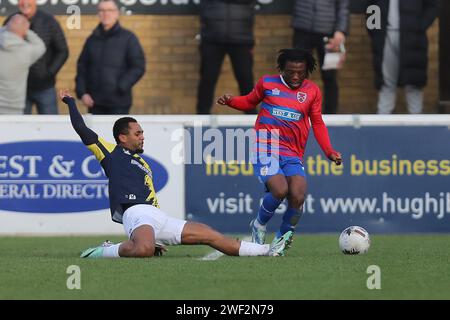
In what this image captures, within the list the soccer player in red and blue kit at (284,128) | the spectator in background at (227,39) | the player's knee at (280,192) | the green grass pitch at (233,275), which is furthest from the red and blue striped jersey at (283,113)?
the spectator in background at (227,39)

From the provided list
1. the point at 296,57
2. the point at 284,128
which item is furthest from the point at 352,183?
the point at 296,57

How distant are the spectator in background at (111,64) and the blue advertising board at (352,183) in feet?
4.17

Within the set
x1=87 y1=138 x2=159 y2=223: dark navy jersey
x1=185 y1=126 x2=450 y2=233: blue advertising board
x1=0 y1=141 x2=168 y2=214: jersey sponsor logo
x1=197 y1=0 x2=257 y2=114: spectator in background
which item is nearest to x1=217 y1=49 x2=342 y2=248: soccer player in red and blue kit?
x1=87 y1=138 x2=159 y2=223: dark navy jersey

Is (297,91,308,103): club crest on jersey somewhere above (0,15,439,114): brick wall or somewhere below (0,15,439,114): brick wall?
below

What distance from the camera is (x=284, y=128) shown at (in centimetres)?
1202

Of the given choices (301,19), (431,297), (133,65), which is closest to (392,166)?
(301,19)

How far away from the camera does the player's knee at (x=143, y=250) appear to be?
1093 cm

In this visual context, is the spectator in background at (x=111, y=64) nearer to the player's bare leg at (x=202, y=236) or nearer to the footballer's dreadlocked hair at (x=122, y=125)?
the footballer's dreadlocked hair at (x=122, y=125)

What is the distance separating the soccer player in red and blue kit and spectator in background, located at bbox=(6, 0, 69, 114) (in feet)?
13.9

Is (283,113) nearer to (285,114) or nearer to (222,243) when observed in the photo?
(285,114)

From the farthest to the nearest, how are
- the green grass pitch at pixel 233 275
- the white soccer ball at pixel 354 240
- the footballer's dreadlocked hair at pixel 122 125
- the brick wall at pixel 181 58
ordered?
the brick wall at pixel 181 58
the white soccer ball at pixel 354 240
the footballer's dreadlocked hair at pixel 122 125
the green grass pitch at pixel 233 275

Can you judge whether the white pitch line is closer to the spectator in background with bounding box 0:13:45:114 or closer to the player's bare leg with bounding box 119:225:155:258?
the player's bare leg with bounding box 119:225:155:258

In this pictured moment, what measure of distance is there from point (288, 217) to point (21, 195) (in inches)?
152

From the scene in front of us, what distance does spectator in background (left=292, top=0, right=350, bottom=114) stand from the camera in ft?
50.8
